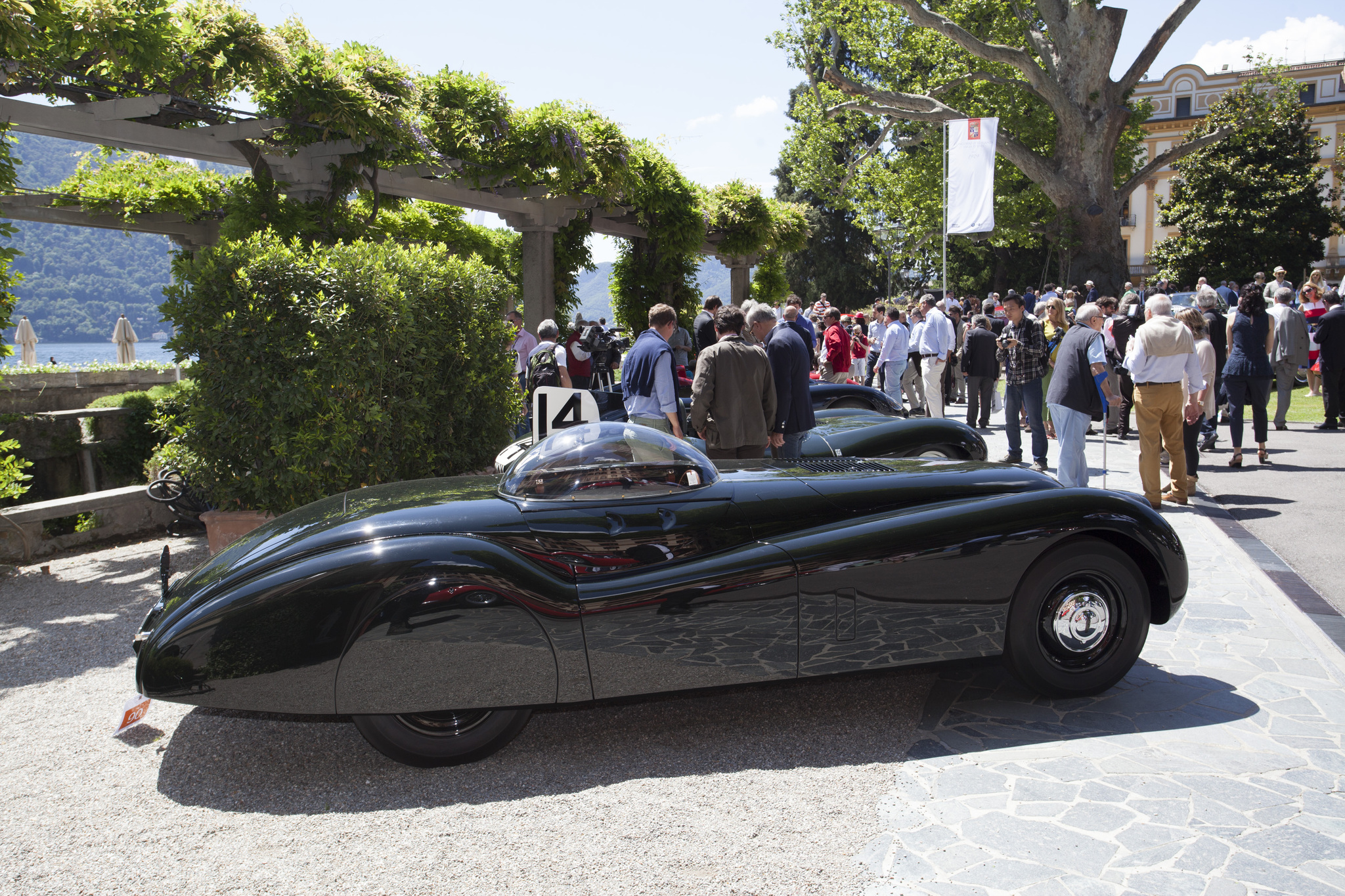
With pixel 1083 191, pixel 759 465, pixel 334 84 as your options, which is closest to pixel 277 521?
pixel 759 465

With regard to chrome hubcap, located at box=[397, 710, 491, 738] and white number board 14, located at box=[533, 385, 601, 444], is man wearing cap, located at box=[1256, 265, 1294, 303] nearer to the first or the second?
white number board 14, located at box=[533, 385, 601, 444]

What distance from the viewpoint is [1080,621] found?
377cm

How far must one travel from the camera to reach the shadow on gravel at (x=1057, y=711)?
3.49 meters

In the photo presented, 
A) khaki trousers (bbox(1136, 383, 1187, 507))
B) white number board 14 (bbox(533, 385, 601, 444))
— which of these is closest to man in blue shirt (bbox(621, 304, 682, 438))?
white number board 14 (bbox(533, 385, 601, 444))

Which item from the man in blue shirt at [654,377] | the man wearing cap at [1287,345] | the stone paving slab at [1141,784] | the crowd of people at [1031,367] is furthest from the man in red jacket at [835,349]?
the stone paving slab at [1141,784]

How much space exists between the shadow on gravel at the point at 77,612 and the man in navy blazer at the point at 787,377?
4.38m

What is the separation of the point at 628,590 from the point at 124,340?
23.8 meters

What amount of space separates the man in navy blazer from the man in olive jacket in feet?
1.24

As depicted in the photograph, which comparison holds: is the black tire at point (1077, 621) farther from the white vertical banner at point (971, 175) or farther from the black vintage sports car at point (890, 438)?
the white vertical banner at point (971, 175)

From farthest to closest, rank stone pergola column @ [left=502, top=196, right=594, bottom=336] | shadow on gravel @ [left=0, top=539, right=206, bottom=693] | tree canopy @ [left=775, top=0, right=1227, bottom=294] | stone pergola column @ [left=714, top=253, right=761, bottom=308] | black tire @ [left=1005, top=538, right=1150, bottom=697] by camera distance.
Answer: tree canopy @ [left=775, top=0, right=1227, bottom=294] < stone pergola column @ [left=714, top=253, right=761, bottom=308] < stone pergola column @ [left=502, top=196, right=594, bottom=336] < shadow on gravel @ [left=0, top=539, right=206, bottom=693] < black tire @ [left=1005, top=538, right=1150, bottom=697]

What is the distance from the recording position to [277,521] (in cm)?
382

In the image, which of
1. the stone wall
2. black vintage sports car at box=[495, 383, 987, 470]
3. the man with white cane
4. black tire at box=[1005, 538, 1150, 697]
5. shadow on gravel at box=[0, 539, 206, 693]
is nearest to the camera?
black tire at box=[1005, 538, 1150, 697]

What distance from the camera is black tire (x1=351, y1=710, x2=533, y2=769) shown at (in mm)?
3230

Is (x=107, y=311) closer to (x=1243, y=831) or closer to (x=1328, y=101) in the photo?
(x=1328, y=101)
